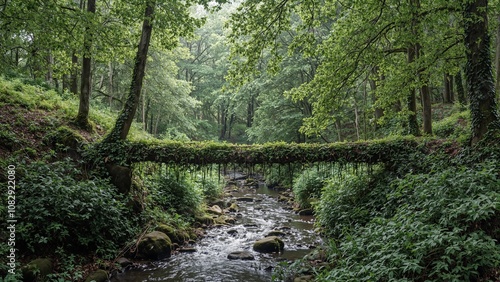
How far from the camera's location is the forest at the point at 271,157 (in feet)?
18.4

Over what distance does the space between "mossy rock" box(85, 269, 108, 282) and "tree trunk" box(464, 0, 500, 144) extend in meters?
9.54

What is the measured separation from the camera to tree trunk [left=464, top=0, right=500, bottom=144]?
23.7ft

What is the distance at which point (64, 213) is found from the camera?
23.6 ft

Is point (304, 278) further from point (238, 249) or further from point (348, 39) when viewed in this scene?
point (348, 39)

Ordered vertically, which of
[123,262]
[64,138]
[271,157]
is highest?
[64,138]

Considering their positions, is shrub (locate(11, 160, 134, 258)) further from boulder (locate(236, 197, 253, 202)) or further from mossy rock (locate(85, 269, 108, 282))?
boulder (locate(236, 197, 253, 202))

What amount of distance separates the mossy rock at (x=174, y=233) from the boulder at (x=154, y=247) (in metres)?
0.71

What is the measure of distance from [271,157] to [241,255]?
3226 millimetres

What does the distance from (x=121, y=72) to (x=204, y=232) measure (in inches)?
544

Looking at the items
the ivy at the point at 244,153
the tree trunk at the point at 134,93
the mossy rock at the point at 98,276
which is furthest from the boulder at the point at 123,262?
the tree trunk at the point at 134,93

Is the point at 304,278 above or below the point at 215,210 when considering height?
below

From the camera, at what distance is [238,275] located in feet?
25.9

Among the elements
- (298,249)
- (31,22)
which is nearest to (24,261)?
(31,22)

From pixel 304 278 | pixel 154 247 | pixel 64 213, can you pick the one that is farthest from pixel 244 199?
pixel 64 213
